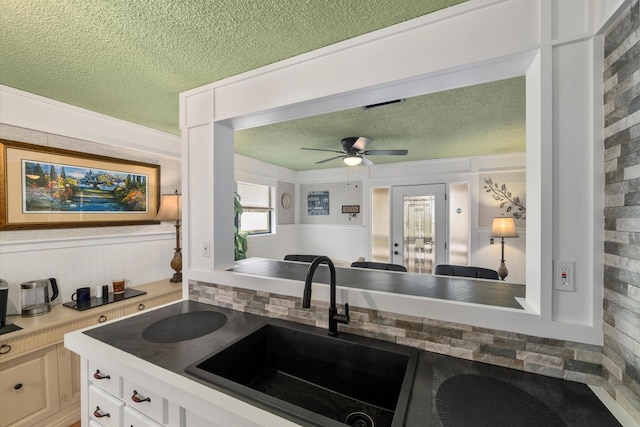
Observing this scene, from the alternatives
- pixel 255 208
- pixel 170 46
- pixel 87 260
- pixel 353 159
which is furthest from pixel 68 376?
pixel 353 159

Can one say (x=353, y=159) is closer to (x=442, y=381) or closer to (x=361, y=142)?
(x=361, y=142)

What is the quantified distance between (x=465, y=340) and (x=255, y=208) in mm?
3738

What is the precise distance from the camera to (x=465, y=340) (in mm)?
1029

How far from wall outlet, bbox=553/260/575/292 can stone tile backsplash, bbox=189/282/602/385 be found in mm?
188

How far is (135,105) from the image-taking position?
84.5 inches

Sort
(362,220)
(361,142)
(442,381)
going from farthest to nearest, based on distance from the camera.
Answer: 1. (362,220)
2. (361,142)
3. (442,381)

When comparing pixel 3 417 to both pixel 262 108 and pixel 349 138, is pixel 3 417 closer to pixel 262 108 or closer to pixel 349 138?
pixel 262 108

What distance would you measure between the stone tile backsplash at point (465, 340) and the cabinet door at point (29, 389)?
163cm

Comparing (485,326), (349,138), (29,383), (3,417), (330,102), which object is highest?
(349,138)

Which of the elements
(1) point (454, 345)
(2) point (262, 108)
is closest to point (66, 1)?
(2) point (262, 108)

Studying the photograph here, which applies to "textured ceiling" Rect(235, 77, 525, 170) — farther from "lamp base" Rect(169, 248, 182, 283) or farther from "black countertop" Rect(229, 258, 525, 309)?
"lamp base" Rect(169, 248, 182, 283)

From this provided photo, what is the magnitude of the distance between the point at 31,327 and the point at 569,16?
10.5 feet

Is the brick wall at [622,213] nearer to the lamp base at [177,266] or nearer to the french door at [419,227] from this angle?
the lamp base at [177,266]

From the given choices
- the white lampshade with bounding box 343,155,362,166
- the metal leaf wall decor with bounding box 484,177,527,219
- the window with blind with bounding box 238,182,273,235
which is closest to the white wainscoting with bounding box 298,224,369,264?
the window with blind with bounding box 238,182,273,235
